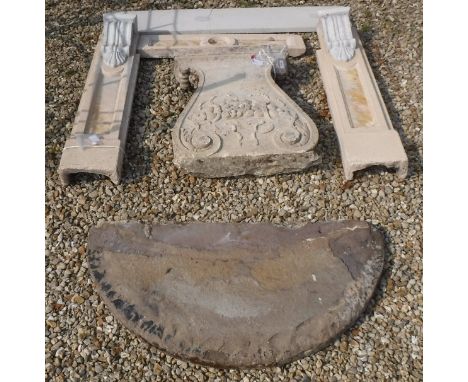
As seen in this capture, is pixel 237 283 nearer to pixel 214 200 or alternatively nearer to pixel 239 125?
pixel 214 200

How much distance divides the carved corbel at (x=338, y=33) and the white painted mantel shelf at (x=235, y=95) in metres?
0.01

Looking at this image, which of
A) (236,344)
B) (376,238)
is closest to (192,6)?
(376,238)

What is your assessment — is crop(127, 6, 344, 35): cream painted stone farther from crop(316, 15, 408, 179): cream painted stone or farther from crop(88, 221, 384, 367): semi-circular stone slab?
crop(88, 221, 384, 367): semi-circular stone slab

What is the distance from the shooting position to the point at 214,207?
369 centimetres

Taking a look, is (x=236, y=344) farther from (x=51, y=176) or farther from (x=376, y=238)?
(x=51, y=176)

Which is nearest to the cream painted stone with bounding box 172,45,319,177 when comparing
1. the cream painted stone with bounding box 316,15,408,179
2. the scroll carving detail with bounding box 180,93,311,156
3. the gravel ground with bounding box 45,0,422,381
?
→ the scroll carving detail with bounding box 180,93,311,156

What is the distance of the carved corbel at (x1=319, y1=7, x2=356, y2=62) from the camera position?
4.64 meters

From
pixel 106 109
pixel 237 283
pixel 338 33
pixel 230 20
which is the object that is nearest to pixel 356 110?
pixel 338 33

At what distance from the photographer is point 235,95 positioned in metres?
4.23

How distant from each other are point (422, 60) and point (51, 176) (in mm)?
3885

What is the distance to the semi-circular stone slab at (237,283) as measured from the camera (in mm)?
2900

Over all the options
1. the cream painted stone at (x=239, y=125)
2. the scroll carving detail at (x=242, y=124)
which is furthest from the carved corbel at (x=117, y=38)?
the scroll carving detail at (x=242, y=124)

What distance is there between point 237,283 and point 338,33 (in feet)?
9.89

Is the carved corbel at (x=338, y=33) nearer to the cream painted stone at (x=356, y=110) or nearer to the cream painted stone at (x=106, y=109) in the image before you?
the cream painted stone at (x=356, y=110)
